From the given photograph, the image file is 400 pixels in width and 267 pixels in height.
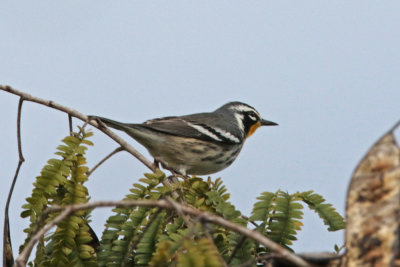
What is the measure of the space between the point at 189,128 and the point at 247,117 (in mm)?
1705

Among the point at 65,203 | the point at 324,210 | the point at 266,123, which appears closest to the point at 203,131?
the point at 266,123

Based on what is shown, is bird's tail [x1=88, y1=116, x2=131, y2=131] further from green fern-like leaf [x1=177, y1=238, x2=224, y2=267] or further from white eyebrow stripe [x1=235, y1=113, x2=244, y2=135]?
green fern-like leaf [x1=177, y1=238, x2=224, y2=267]

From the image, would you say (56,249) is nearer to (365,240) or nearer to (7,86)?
(7,86)

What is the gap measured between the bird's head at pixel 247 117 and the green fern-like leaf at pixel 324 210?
17.6 feet

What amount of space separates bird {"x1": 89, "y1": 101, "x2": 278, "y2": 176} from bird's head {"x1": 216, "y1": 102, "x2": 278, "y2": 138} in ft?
1.50

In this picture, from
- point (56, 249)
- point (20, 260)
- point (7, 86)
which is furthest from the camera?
point (7, 86)

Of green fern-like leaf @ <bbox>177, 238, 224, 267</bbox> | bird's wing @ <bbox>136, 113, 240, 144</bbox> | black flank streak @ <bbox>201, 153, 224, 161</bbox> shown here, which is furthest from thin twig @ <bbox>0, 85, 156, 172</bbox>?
black flank streak @ <bbox>201, 153, 224, 161</bbox>

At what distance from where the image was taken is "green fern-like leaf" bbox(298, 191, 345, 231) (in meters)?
3.32

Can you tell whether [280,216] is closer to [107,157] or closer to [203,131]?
[107,157]

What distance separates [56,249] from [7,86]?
115 centimetres

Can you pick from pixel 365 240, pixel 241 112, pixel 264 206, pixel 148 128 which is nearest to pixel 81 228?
pixel 264 206

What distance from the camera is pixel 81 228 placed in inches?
121

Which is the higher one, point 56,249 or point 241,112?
point 241,112

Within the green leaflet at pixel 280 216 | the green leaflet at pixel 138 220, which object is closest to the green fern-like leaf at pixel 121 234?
the green leaflet at pixel 138 220
